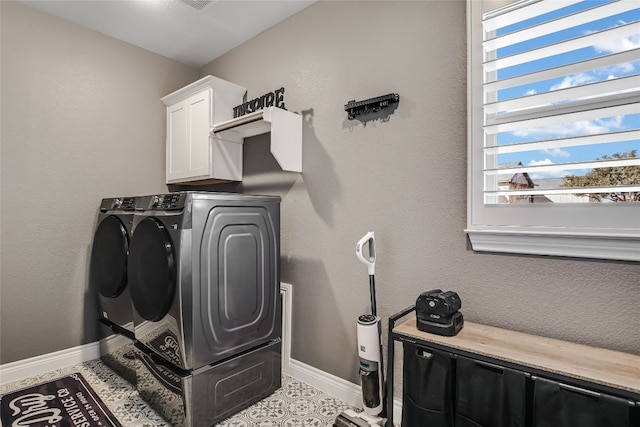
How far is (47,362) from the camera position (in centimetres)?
258

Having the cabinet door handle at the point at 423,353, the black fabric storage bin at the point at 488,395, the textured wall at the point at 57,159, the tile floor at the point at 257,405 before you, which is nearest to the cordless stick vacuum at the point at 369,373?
the tile floor at the point at 257,405

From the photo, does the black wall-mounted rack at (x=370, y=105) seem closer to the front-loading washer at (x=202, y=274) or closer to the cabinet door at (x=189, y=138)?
the front-loading washer at (x=202, y=274)

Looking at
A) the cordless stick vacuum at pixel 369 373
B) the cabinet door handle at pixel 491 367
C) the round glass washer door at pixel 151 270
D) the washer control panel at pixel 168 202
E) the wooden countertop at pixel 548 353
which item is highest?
the washer control panel at pixel 168 202

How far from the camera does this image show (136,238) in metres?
2.05

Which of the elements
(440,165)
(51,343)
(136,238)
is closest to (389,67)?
(440,165)

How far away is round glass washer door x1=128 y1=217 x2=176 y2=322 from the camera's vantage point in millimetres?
1793

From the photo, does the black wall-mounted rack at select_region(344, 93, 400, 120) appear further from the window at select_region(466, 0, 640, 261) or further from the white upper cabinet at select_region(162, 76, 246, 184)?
the white upper cabinet at select_region(162, 76, 246, 184)

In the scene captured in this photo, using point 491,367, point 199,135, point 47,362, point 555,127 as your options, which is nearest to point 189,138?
point 199,135

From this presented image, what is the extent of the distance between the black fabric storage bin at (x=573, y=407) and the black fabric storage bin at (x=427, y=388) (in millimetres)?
303

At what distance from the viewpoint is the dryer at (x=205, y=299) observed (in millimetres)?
1781

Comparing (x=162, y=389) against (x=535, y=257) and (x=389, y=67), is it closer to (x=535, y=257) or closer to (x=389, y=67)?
(x=535, y=257)

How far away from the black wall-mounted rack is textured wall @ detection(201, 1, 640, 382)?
0.21 feet

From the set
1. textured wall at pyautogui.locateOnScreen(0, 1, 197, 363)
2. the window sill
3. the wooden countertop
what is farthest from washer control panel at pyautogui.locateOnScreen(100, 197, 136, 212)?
the window sill

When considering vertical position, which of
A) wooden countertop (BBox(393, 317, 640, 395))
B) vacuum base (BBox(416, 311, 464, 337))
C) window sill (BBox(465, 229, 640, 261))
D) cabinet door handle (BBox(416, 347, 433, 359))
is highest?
window sill (BBox(465, 229, 640, 261))
